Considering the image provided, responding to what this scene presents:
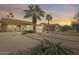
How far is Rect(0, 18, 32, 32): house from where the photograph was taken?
2.61 metres

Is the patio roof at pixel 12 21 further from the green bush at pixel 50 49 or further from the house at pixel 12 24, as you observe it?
the green bush at pixel 50 49

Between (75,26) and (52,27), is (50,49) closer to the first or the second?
(52,27)

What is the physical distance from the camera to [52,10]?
260 cm

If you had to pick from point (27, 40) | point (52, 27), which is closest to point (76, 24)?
point (52, 27)

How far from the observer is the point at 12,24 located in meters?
2.65

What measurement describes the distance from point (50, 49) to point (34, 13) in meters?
0.54

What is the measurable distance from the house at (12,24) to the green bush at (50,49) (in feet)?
1.11

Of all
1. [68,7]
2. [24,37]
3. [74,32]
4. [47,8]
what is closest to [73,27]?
[74,32]

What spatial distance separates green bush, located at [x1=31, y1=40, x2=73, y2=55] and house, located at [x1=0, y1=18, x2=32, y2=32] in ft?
1.11

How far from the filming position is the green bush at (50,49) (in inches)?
101

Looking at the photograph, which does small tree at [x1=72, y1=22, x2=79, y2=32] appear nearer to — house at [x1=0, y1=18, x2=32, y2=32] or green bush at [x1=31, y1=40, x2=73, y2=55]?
green bush at [x1=31, y1=40, x2=73, y2=55]
